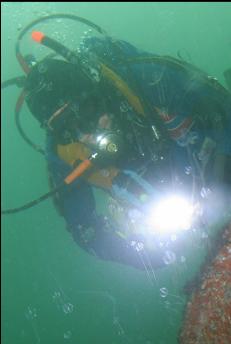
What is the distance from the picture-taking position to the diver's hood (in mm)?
3539

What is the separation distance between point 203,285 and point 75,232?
1.34 m

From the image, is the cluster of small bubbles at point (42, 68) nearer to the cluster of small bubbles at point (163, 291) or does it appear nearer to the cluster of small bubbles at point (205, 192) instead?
the cluster of small bubbles at point (205, 192)

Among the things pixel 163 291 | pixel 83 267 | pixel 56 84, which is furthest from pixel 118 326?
pixel 56 84

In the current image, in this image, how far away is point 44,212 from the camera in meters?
27.4

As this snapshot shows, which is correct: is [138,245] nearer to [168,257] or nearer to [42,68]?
[168,257]

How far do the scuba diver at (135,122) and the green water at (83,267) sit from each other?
3.87ft

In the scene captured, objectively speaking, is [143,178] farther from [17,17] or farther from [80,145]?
[17,17]

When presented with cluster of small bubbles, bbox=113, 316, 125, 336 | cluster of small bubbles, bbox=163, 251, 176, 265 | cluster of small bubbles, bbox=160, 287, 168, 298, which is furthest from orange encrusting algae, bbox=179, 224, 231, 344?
cluster of small bubbles, bbox=113, 316, 125, 336

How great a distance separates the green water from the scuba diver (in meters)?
1.18

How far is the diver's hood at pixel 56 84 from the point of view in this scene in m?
3.54

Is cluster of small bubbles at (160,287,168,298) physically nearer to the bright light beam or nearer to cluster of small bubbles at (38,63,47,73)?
the bright light beam

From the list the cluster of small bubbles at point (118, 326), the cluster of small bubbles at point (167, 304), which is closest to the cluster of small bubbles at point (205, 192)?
the cluster of small bubbles at point (167, 304)

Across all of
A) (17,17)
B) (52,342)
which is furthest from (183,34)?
(52,342)

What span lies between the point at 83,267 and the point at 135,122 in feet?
57.0
